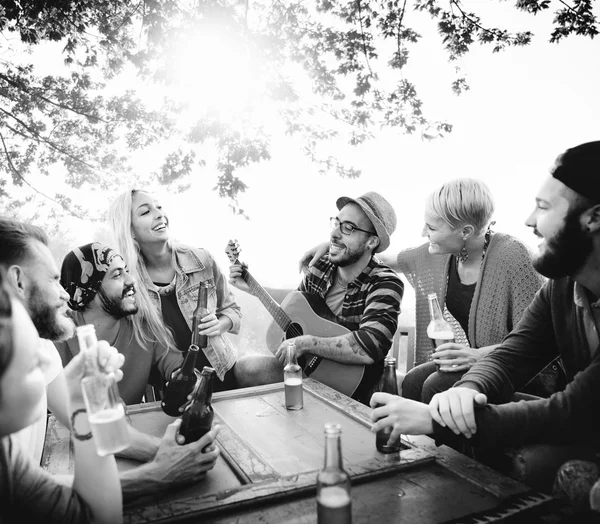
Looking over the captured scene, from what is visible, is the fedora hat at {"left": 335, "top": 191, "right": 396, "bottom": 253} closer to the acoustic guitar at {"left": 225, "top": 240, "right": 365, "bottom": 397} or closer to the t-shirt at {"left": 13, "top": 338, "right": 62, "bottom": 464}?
the acoustic guitar at {"left": 225, "top": 240, "right": 365, "bottom": 397}

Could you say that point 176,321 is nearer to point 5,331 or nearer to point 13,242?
point 13,242

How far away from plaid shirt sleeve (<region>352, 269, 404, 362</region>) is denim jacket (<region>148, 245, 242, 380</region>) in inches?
42.0

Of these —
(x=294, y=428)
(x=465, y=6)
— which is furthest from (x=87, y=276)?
(x=465, y=6)

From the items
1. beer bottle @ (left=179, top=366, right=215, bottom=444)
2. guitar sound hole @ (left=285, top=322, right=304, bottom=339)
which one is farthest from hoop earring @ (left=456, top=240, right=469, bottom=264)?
beer bottle @ (left=179, top=366, right=215, bottom=444)

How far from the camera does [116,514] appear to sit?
41.6 inches

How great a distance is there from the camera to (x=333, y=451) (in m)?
1.09

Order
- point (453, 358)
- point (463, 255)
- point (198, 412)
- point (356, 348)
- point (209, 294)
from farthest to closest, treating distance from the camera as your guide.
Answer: point (209, 294) → point (463, 255) → point (356, 348) → point (453, 358) → point (198, 412)

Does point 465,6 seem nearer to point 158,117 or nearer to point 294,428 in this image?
point 158,117

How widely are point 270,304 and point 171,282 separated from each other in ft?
2.76

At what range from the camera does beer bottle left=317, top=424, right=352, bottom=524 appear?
3.53 feet

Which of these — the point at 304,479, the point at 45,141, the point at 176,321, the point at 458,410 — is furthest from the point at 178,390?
the point at 45,141

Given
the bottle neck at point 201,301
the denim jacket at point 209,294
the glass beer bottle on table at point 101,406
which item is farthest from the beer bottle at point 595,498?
the denim jacket at point 209,294

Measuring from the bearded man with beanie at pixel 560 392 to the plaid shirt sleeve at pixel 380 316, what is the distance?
1.11 metres

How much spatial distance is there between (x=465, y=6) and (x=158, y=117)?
4.54 m
